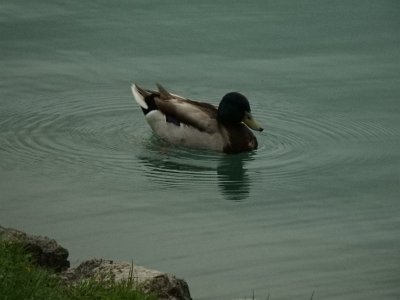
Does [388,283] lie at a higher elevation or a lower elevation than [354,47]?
lower

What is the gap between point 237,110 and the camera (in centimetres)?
1172

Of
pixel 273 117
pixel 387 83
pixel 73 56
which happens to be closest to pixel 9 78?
pixel 73 56

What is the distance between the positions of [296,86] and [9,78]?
115 inches

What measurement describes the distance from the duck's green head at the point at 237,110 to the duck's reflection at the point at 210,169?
41cm

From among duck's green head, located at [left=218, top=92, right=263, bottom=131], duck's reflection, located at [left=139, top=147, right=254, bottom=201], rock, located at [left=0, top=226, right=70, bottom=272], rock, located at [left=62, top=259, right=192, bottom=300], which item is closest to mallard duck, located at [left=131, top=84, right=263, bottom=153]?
duck's green head, located at [left=218, top=92, right=263, bottom=131]

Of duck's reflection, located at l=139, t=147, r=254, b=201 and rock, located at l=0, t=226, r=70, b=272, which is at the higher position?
rock, located at l=0, t=226, r=70, b=272

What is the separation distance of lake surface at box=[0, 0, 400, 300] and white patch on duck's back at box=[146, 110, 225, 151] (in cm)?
15

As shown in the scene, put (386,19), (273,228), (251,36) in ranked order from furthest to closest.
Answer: (386,19) < (251,36) < (273,228)

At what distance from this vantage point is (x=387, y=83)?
42.9 ft

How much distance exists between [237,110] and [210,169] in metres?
1.04

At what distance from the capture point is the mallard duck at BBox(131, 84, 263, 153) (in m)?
11.7

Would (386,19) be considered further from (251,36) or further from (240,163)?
(240,163)

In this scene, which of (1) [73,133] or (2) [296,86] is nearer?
(1) [73,133]

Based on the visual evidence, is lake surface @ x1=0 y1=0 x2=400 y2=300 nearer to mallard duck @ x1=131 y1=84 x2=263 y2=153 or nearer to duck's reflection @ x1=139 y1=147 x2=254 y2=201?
duck's reflection @ x1=139 y1=147 x2=254 y2=201
